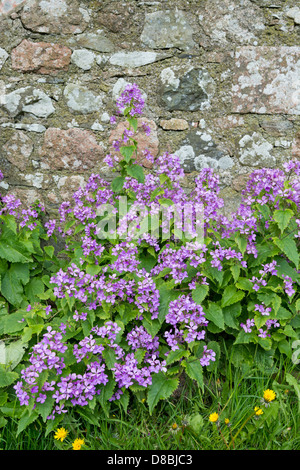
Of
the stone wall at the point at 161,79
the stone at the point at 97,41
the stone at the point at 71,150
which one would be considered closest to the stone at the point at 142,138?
the stone wall at the point at 161,79

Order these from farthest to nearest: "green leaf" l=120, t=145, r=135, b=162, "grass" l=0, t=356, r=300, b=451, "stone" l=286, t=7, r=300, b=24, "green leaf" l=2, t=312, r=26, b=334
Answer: "stone" l=286, t=7, r=300, b=24 → "green leaf" l=120, t=145, r=135, b=162 → "green leaf" l=2, t=312, r=26, b=334 → "grass" l=0, t=356, r=300, b=451

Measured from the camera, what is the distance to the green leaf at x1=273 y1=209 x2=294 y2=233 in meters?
2.31

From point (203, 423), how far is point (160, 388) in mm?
284

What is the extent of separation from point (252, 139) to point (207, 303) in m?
1.56

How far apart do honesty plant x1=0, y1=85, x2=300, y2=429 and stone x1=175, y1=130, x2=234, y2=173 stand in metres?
0.67

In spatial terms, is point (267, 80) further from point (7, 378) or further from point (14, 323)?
point (7, 378)

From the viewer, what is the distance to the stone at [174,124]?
3412 mm

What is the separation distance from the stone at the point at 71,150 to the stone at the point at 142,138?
168 millimetres

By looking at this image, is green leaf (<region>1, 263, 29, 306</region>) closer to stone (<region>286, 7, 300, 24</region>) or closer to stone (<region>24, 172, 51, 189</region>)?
stone (<region>24, 172, 51, 189</region>)

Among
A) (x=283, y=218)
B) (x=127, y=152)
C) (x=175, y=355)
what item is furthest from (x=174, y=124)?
(x=175, y=355)

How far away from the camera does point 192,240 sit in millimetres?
2547

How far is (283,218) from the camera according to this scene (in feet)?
7.65

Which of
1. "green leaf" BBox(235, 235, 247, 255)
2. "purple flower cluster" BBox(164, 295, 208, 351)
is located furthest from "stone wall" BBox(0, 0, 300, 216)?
"purple flower cluster" BBox(164, 295, 208, 351)

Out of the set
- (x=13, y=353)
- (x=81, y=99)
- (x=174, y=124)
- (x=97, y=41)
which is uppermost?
(x=97, y=41)
